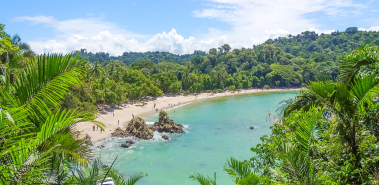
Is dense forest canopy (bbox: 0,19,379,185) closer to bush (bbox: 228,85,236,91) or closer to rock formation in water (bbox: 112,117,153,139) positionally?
rock formation in water (bbox: 112,117,153,139)

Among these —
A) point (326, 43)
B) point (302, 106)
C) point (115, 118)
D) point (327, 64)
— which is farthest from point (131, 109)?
point (326, 43)

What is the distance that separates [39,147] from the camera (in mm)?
2469

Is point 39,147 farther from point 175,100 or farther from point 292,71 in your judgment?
point 292,71

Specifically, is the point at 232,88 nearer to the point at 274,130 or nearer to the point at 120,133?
the point at 120,133

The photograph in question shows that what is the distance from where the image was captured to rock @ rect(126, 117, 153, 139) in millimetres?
27234

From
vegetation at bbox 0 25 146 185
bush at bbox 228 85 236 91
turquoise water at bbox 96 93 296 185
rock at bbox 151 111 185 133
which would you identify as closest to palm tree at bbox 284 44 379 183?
vegetation at bbox 0 25 146 185

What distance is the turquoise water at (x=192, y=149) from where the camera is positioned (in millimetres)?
19969

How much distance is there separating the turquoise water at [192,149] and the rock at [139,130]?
991 mm

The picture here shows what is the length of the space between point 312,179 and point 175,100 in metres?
48.8

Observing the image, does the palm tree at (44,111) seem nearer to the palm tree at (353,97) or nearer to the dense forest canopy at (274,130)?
the dense forest canopy at (274,130)

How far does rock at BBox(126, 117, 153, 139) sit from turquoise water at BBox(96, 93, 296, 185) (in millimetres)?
991

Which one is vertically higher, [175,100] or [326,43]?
[326,43]

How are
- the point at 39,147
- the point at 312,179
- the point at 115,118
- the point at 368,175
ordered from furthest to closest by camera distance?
1. the point at 115,118
2. the point at 368,175
3. the point at 312,179
4. the point at 39,147

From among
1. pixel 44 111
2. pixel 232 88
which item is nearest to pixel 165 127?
pixel 44 111
